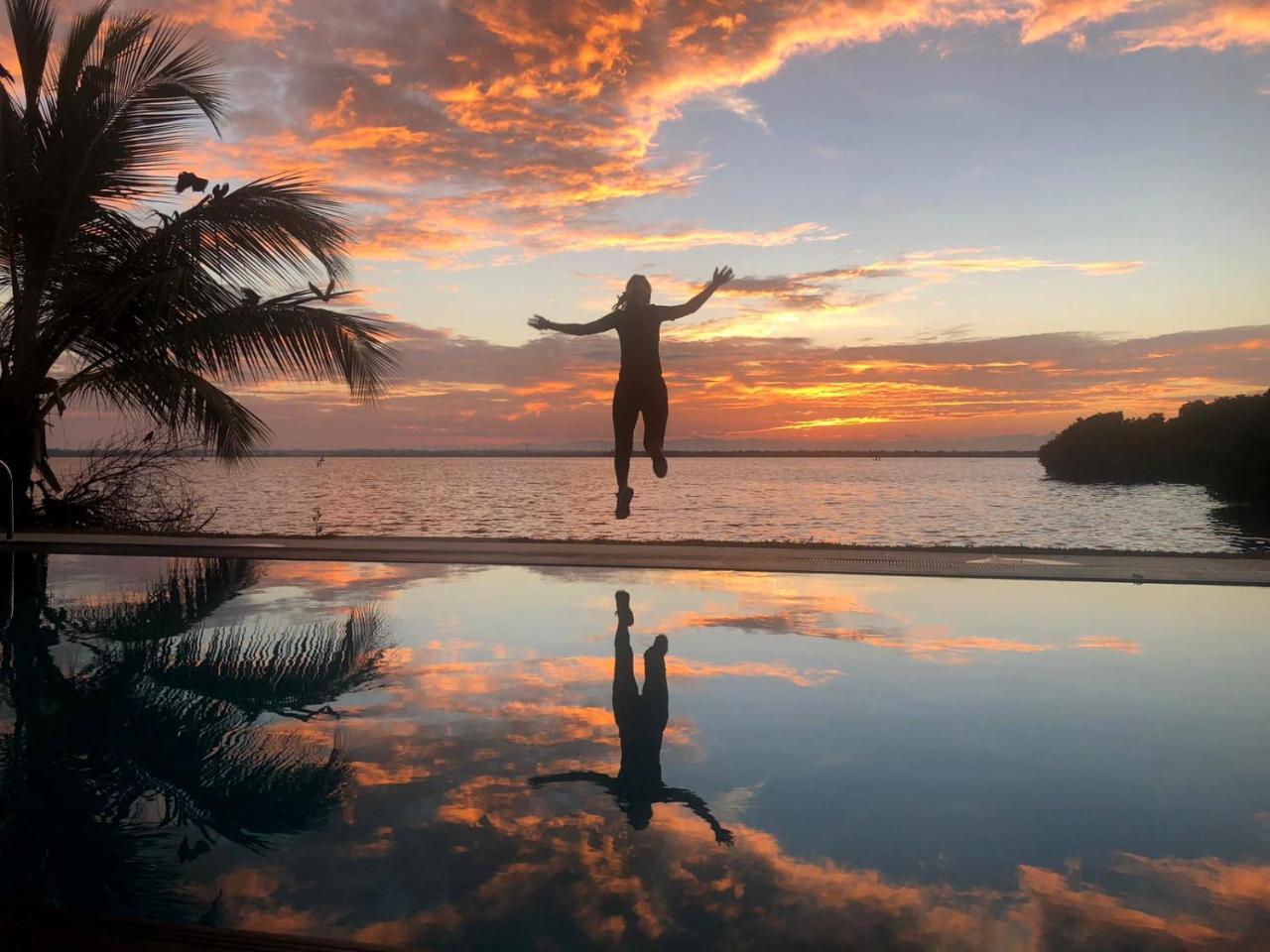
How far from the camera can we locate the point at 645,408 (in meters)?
8.09

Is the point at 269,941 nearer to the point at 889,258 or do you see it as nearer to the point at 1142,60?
the point at 1142,60

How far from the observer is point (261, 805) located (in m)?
2.88

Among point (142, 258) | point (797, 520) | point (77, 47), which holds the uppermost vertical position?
point (77, 47)

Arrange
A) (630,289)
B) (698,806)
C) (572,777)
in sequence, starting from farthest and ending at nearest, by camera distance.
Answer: (630,289) < (572,777) < (698,806)

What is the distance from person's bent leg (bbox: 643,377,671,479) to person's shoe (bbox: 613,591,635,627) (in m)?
1.21

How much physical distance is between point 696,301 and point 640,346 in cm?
59

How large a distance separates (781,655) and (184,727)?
2.91m

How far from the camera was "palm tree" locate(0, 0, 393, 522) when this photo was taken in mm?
11422

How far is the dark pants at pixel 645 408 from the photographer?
8016 mm

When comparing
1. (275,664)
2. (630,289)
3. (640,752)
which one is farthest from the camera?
(630,289)

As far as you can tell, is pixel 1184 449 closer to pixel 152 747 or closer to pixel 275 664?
pixel 275 664

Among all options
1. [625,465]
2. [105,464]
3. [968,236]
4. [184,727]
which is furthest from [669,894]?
[968,236]

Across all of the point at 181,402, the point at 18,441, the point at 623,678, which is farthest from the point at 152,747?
the point at 18,441

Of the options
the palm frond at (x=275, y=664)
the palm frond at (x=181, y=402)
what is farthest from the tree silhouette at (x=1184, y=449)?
the palm frond at (x=275, y=664)
